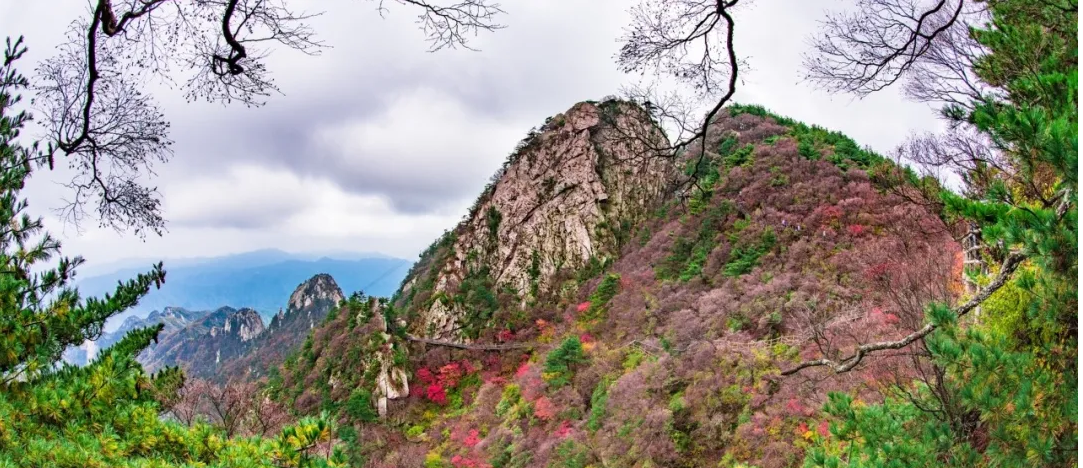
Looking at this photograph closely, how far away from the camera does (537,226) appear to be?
31.2m

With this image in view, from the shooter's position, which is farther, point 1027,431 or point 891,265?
point 891,265

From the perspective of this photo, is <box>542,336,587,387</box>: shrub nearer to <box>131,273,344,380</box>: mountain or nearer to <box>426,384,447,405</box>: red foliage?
<box>426,384,447,405</box>: red foliage

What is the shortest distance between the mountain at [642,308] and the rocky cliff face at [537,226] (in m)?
0.12

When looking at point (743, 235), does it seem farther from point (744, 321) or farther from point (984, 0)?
point (984, 0)

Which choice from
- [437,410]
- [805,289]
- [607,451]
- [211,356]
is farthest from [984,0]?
[211,356]

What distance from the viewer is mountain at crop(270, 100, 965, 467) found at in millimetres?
9812

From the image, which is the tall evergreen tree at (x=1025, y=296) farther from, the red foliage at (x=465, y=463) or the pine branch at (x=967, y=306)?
the red foliage at (x=465, y=463)

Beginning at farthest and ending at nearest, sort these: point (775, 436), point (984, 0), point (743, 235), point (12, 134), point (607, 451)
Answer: point (743, 235) < point (607, 451) < point (775, 436) < point (984, 0) < point (12, 134)

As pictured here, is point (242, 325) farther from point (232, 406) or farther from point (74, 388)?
point (74, 388)

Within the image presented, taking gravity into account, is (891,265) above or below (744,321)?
above

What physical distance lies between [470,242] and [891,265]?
78.5ft

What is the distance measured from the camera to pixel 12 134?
3672mm

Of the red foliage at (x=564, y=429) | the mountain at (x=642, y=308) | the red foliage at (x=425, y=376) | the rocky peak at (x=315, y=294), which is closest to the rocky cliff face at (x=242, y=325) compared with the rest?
the rocky peak at (x=315, y=294)

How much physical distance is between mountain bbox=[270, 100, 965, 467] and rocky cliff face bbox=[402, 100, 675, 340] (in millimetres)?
119
